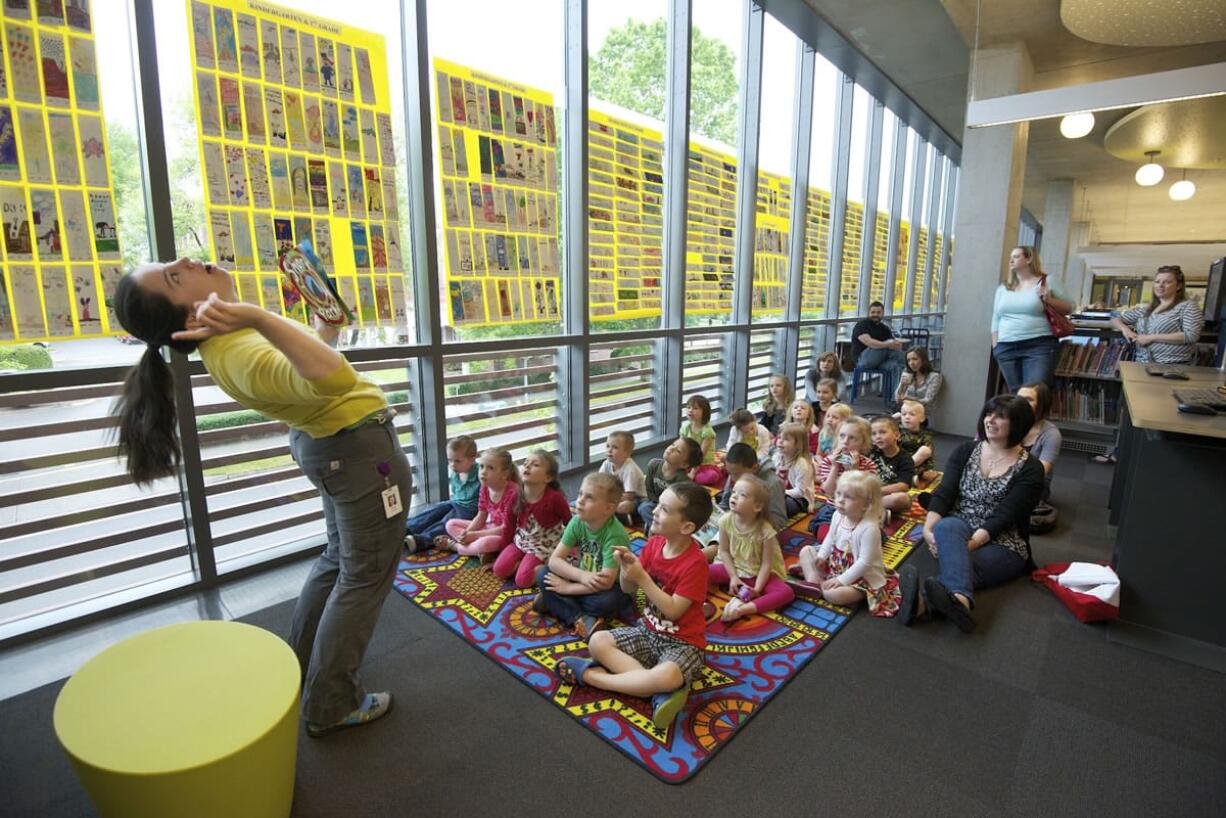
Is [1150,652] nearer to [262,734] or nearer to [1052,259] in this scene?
[262,734]

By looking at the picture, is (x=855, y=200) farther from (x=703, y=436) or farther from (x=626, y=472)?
(x=626, y=472)

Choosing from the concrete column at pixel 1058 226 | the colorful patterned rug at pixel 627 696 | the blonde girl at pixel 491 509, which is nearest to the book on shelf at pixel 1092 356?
the colorful patterned rug at pixel 627 696

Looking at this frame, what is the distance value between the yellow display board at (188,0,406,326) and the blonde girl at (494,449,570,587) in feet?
4.09

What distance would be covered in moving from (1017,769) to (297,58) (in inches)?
156

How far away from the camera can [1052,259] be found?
48.3 ft

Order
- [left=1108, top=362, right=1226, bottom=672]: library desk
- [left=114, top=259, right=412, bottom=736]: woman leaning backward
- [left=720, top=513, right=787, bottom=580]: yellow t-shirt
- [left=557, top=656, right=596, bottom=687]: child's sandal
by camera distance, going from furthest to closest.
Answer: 1. [left=720, top=513, right=787, bottom=580]: yellow t-shirt
2. [left=1108, top=362, right=1226, bottom=672]: library desk
3. [left=557, top=656, right=596, bottom=687]: child's sandal
4. [left=114, top=259, right=412, bottom=736]: woman leaning backward

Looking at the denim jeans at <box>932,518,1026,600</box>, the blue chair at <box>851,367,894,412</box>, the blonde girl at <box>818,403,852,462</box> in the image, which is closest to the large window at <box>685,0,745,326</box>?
the blonde girl at <box>818,403,852,462</box>

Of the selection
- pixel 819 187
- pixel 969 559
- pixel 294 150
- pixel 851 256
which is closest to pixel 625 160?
pixel 294 150

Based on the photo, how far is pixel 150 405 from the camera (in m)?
1.54

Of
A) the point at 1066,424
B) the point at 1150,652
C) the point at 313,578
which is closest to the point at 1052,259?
the point at 1066,424

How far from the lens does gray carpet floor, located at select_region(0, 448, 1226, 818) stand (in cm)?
166

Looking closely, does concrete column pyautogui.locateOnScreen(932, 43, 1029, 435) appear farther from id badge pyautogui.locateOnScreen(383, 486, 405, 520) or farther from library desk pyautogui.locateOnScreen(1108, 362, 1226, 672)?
id badge pyautogui.locateOnScreen(383, 486, 405, 520)

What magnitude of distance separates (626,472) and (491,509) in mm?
887

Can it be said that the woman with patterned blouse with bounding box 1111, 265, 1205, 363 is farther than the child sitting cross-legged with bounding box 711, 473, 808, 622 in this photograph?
Yes
